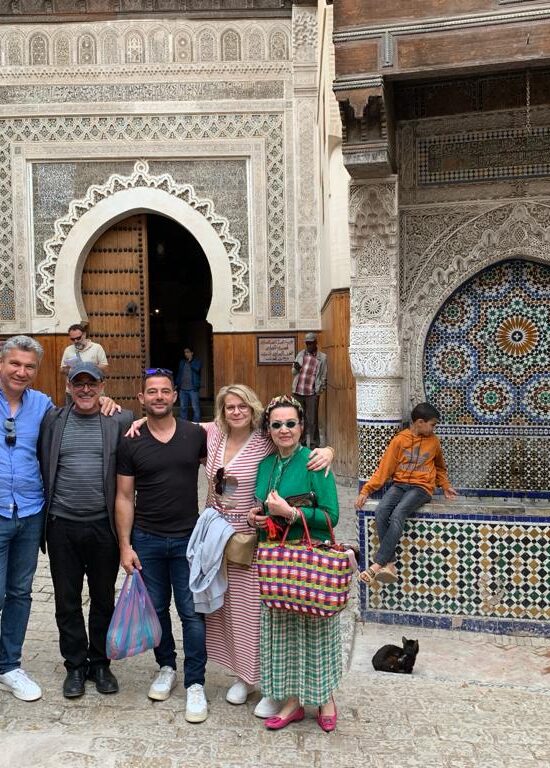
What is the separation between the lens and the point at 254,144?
28.6 ft

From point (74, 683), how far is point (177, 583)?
0.62 m

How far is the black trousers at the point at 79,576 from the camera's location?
2.81 m

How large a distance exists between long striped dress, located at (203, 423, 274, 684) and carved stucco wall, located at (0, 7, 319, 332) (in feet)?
20.2

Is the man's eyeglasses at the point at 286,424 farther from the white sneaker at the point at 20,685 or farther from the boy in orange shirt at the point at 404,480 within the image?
the white sneaker at the point at 20,685

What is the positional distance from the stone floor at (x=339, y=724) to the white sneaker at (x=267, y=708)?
0.05 metres

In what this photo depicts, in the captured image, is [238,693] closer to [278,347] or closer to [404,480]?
[404,480]

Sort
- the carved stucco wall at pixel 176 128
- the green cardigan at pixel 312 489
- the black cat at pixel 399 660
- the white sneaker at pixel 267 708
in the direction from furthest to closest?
the carved stucco wall at pixel 176 128, the black cat at pixel 399 660, the white sneaker at pixel 267 708, the green cardigan at pixel 312 489

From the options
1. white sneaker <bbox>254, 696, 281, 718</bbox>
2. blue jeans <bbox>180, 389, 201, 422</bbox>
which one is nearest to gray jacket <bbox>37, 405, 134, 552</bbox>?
white sneaker <bbox>254, 696, 281, 718</bbox>

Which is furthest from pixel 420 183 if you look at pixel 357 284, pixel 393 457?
pixel 393 457

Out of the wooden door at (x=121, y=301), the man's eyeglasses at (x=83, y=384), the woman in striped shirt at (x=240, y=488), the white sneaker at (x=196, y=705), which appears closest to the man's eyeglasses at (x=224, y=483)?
the woman in striped shirt at (x=240, y=488)

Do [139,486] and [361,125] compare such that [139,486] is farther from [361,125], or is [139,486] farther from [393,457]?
[361,125]

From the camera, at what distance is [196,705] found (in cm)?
268

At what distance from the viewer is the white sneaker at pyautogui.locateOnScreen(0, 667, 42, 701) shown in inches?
112

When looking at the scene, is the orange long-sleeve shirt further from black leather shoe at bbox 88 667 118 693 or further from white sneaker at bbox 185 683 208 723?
black leather shoe at bbox 88 667 118 693
